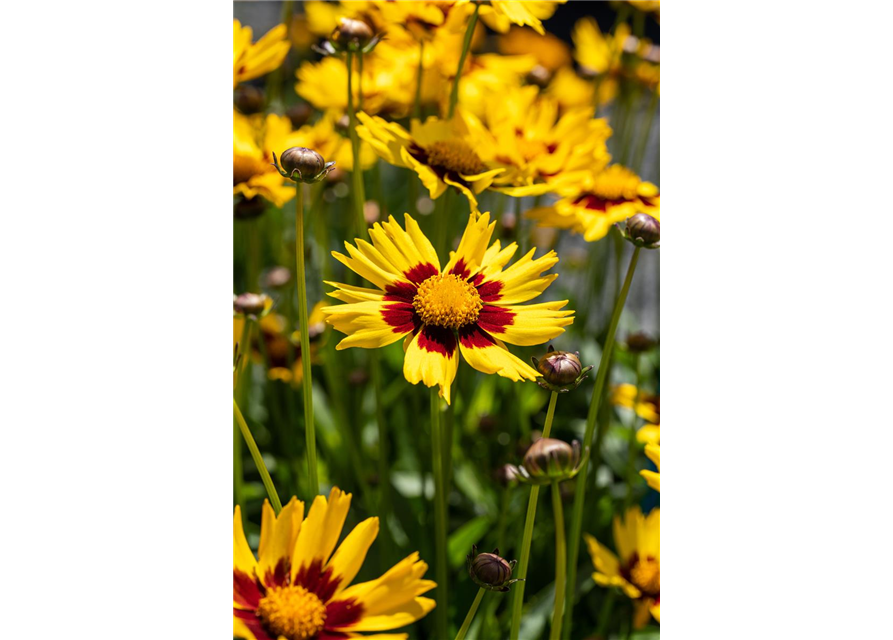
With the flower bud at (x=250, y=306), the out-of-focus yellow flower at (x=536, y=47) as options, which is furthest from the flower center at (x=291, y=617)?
the out-of-focus yellow flower at (x=536, y=47)

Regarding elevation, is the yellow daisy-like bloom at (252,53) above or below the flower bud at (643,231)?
above

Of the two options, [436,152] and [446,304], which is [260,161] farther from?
[446,304]

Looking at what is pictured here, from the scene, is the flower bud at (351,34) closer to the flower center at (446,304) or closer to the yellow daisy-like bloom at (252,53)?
the yellow daisy-like bloom at (252,53)

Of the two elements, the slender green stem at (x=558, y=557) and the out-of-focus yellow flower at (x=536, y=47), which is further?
the out-of-focus yellow flower at (x=536, y=47)

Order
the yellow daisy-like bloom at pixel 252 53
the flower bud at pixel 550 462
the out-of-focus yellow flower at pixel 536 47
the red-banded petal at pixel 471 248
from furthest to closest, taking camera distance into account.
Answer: the out-of-focus yellow flower at pixel 536 47
the yellow daisy-like bloom at pixel 252 53
the red-banded petal at pixel 471 248
the flower bud at pixel 550 462

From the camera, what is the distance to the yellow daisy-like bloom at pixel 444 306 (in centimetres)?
47

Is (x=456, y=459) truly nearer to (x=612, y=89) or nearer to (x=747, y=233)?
(x=747, y=233)

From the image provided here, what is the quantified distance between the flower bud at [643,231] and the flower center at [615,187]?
0.57 feet

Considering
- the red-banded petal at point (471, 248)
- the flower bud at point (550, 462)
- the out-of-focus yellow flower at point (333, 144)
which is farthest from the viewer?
the out-of-focus yellow flower at point (333, 144)

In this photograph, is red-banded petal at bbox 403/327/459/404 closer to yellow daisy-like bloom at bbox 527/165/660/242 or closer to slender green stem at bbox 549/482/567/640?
slender green stem at bbox 549/482/567/640

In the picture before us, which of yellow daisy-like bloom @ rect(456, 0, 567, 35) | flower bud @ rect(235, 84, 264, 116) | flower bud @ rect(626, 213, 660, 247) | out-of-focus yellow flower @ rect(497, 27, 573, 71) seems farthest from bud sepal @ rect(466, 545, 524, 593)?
out-of-focus yellow flower @ rect(497, 27, 573, 71)

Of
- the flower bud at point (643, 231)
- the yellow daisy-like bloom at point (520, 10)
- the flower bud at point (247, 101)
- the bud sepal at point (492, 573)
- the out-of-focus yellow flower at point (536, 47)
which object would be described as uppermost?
the out-of-focus yellow flower at point (536, 47)
